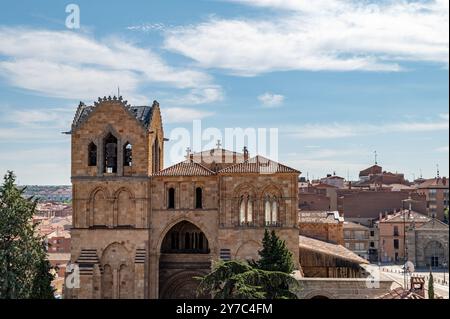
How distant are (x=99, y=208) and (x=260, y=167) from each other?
31.8 feet

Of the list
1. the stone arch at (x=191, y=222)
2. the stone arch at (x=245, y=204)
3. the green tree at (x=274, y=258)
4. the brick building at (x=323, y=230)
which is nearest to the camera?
the green tree at (x=274, y=258)

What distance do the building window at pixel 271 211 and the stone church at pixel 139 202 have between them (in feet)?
0.18

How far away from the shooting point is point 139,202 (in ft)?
121

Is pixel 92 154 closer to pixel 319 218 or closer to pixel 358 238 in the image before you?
pixel 319 218

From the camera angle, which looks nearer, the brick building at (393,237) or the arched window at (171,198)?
the arched window at (171,198)

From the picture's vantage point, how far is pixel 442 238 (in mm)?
75125

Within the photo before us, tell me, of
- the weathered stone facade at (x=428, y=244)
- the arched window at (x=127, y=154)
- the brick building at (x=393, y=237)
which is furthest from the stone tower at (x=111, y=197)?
the brick building at (x=393, y=237)

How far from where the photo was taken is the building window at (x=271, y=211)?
118 feet

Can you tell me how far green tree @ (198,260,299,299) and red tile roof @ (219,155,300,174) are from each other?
8.05 meters

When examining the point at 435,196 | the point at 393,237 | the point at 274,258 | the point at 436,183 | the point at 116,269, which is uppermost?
the point at 436,183

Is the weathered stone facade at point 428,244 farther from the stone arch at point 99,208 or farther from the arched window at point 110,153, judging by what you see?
the stone arch at point 99,208

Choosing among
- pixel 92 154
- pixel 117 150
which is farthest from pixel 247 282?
pixel 92 154

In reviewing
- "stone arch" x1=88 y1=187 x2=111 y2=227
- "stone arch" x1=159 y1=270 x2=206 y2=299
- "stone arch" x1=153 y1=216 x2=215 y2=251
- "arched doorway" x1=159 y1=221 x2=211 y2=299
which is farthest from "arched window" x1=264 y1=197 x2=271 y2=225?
"stone arch" x1=88 y1=187 x2=111 y2=227
